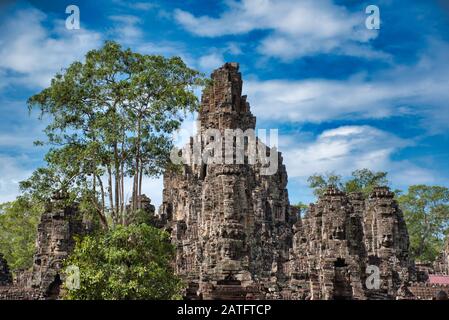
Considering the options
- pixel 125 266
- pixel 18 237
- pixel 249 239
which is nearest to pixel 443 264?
pixel 249 239

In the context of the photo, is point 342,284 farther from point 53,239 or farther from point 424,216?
point 424,216

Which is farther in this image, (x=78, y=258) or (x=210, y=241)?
(x=210, y=241)

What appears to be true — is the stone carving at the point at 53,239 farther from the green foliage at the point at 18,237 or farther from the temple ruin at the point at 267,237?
the green foliage at the point at 18,237

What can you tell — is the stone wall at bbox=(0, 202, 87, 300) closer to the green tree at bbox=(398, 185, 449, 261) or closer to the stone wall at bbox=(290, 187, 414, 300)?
the stone wall at bbox=(290, 187, 414, 300)

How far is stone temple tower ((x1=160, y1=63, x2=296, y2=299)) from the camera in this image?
14.7m

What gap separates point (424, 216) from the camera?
4972 centimetres

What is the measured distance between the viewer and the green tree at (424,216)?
162ft

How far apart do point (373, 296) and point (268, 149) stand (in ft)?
76.8

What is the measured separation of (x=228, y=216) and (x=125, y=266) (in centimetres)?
390

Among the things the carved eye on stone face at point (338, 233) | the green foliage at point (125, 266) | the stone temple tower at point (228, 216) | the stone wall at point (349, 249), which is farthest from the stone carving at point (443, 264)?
the green foliage at point (125, 266)

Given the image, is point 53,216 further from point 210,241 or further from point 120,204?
point 210,241

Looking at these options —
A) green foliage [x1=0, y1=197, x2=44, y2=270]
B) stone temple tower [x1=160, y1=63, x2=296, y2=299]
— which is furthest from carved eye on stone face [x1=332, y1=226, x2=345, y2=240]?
green foliage [x1=0, y1=197, x2=44, y2=270]
